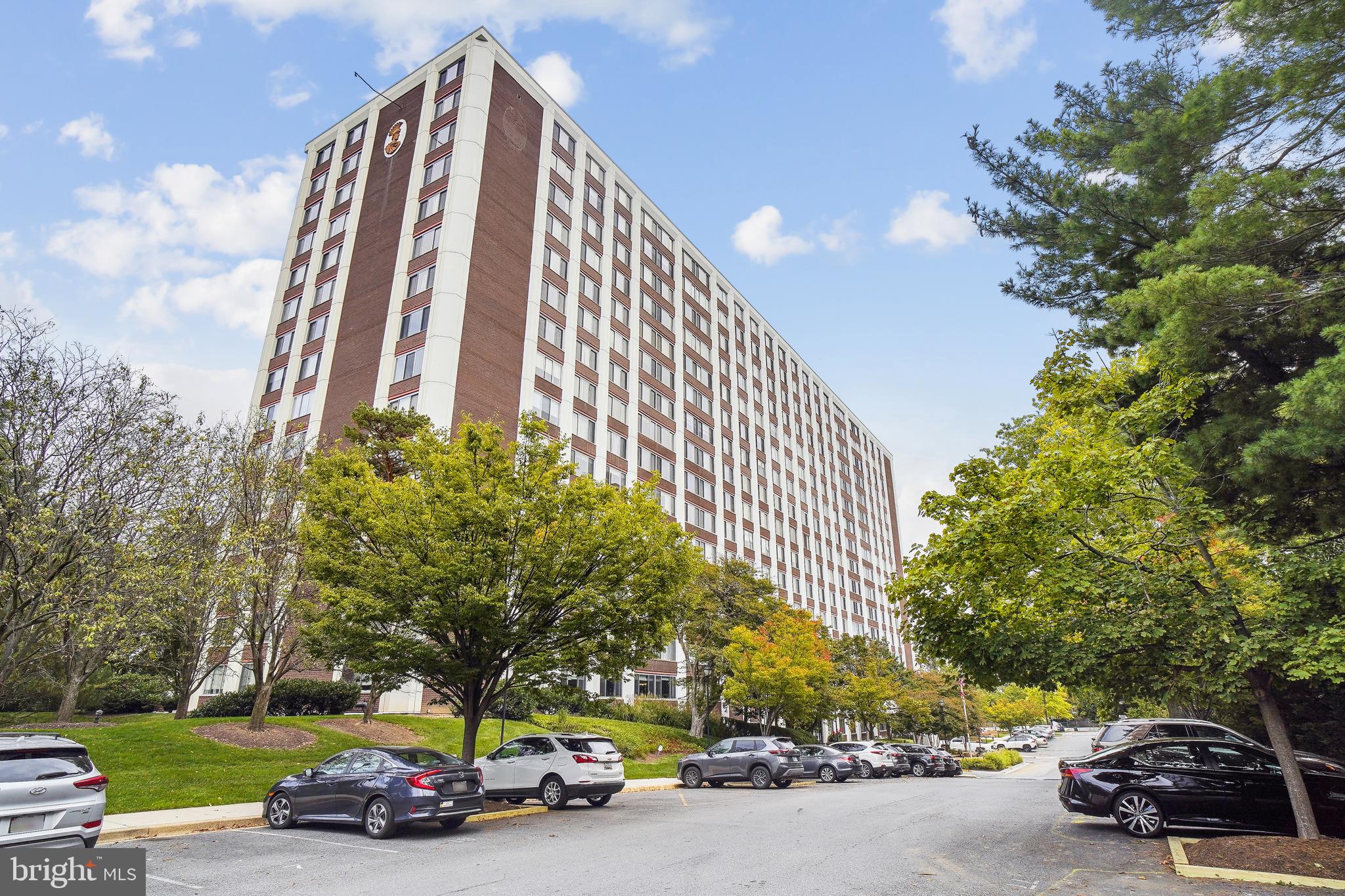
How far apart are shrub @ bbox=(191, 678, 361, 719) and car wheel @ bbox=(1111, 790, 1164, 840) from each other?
25.5 metres

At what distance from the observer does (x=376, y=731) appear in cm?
2516

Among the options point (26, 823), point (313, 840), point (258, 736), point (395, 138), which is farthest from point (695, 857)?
point (395, 138)

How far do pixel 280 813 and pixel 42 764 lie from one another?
15.2 ft

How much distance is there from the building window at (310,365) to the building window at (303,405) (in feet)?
3.64

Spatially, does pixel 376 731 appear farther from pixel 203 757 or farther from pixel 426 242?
pixel 426 242

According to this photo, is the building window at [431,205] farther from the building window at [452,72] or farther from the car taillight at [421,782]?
the car taillight at [421,782]

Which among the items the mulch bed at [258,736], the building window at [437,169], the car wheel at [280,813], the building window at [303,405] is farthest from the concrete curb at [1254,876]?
the building window at [437,169]

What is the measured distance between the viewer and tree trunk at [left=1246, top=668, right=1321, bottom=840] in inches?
410

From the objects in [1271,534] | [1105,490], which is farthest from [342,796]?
[1271,534]

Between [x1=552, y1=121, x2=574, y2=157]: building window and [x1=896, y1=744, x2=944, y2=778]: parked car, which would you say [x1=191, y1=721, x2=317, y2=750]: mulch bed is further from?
[x1=552, y1=121, x2=574, y2=157]: building window

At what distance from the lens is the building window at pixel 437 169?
4103 centimetres

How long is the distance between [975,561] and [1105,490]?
2.14 meters

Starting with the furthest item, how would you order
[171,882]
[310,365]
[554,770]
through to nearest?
[310,365], [554,770], [171,882]

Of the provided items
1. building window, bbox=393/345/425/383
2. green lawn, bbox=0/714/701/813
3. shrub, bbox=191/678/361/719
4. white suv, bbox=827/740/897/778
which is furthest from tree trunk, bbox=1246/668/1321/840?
building window, bbox=393/345/425/383
